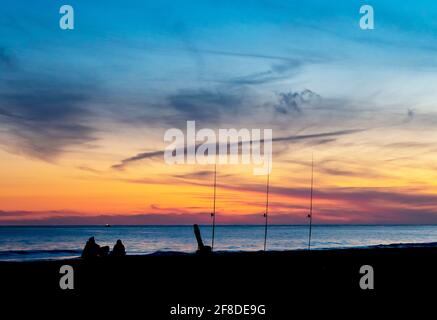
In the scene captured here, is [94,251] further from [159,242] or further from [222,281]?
[159,242]

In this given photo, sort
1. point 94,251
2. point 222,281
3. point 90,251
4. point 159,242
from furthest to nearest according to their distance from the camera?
point 159,242, point 94,251, point 90,251, point 222,281

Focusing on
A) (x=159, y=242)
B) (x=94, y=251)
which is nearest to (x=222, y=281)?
(x=94, y=251)

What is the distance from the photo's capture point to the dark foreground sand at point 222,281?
50.0 feet

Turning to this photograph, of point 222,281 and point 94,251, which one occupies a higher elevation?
point 94,251

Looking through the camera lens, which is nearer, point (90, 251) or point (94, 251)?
point (90, 251)

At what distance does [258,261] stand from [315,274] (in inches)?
198

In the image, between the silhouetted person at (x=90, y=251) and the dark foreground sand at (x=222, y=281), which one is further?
the silhouetted person at (x=90, y=251)

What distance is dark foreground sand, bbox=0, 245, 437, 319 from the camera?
15.2 metres

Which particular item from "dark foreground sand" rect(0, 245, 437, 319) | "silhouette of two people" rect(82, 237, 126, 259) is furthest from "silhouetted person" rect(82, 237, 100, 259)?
"dark foreground sand" rect(0, 245, 437, 319)

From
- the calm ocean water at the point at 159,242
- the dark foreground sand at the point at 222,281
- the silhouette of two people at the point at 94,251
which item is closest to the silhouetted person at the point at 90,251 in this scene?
the silhouette of two people at the point at 94,251

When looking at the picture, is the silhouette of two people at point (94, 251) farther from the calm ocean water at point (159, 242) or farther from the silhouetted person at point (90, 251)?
the calm ocean water at point (159, 242)

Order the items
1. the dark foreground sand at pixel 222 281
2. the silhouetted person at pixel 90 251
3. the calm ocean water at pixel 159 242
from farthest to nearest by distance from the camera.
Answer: the calm ocean water at pixel 159 242 → the silhouetted person at pixel 90 251 → the dark foreground sand at pixel 222 281

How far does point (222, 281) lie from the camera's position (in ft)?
60.4

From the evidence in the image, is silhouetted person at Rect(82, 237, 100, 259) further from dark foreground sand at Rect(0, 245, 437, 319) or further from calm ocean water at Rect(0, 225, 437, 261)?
calm ocean water at Rect(0, 225, 437, 261)
